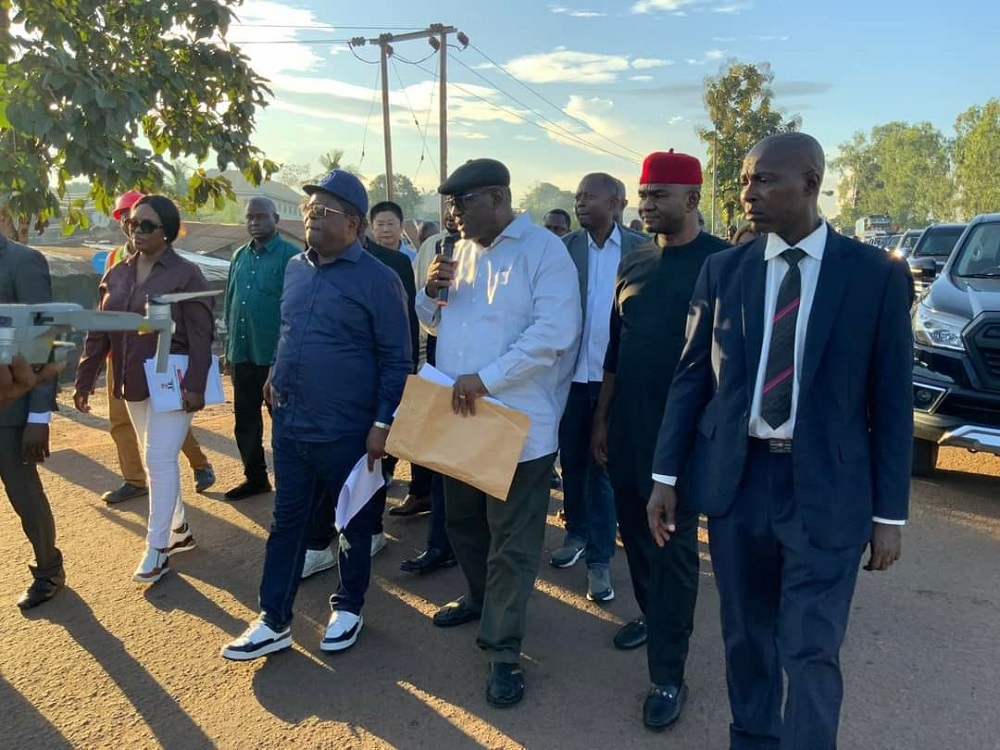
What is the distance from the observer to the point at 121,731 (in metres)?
2.72

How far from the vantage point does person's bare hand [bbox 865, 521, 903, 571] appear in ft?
7.04

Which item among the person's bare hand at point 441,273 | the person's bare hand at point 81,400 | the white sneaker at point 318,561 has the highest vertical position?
the person's bare hand at point 441,273

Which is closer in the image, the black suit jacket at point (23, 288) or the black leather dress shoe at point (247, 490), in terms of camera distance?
the black suit jacket at point (23, 288)

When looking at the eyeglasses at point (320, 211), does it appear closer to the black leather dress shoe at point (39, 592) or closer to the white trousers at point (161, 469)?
the white trousers at point (161, 469)

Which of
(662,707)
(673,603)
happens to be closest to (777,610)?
(673,603)

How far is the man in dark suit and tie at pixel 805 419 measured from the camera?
6.80 feet

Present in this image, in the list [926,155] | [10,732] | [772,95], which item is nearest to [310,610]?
[10,732]

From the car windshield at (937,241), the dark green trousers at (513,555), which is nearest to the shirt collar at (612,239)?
the dark green trousers at (513,555)

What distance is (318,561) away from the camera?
4.19m

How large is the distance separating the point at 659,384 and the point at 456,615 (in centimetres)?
155

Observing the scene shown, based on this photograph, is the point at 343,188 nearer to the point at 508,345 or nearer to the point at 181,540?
the point at 508,345

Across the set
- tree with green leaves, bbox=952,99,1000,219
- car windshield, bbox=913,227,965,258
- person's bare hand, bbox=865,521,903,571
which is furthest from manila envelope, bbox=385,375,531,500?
tree with green leaves, bbox=952,99,1000,219

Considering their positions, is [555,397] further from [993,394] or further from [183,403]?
[993,394]

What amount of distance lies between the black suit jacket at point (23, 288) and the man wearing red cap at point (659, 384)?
2.77 m
